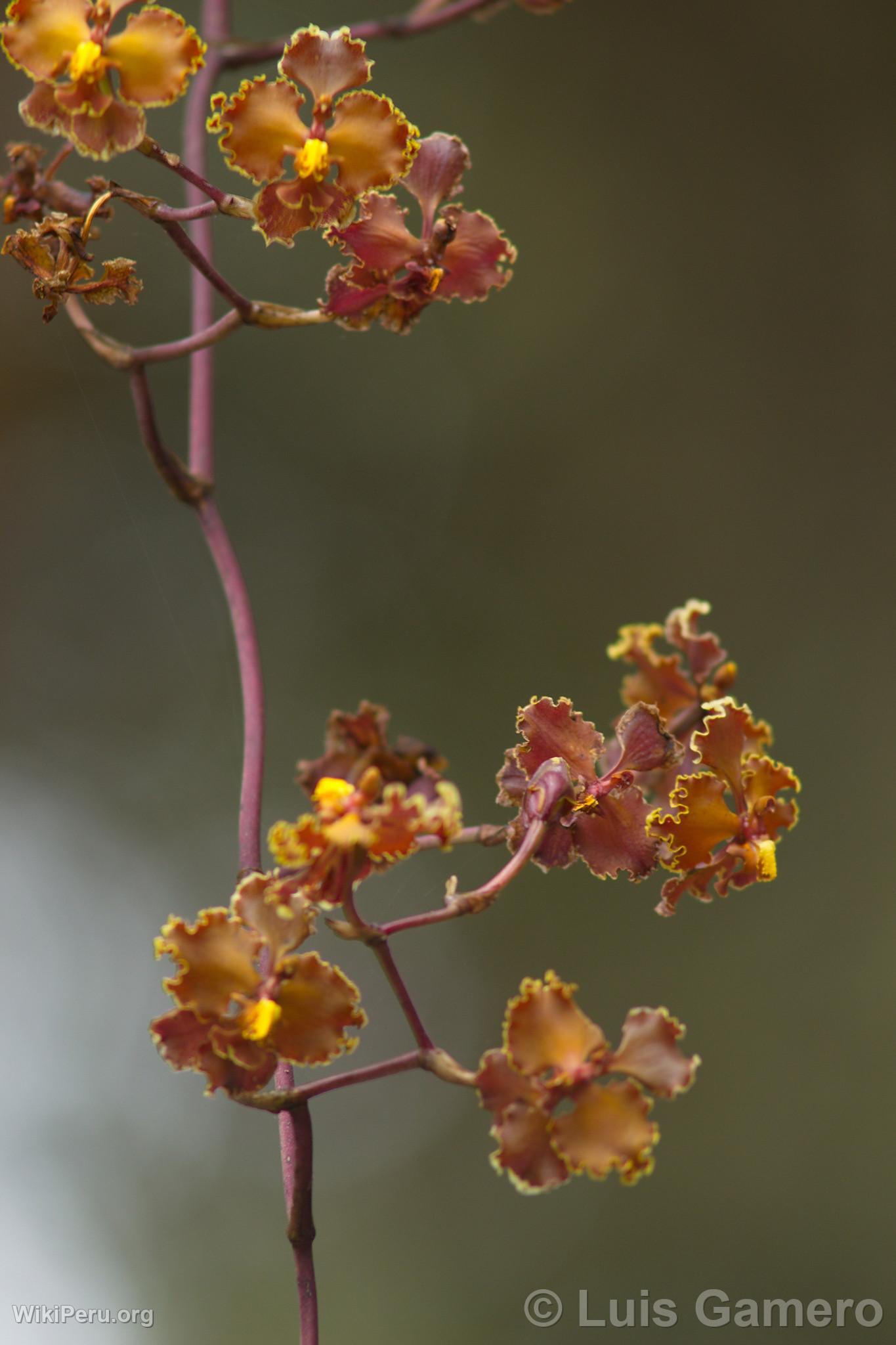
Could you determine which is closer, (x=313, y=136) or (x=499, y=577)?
(x=313, y=136)

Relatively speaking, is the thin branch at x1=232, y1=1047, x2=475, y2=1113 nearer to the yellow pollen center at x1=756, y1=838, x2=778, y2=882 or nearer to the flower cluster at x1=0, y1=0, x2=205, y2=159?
the yellow pollen center at x1=756, y1=838, x2=778, y2=882

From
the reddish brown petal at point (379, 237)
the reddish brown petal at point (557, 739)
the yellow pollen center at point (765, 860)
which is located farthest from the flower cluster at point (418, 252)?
the yellow pollen center at point (765, 860)

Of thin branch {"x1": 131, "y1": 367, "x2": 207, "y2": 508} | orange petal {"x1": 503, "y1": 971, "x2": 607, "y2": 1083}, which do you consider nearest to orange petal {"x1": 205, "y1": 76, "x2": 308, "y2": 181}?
thin branch {"x1": 131, "y1": 367, "x2": 207, "y2": 508}

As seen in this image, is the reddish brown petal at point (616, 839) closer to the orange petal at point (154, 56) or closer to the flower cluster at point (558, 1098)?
the flower cluster at point (558, 1098)

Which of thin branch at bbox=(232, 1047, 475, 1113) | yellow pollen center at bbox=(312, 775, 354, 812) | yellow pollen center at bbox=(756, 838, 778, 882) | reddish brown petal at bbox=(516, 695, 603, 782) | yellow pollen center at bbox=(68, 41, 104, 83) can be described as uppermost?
yellow pollen center at bbox=(68, 41, 104, 83)

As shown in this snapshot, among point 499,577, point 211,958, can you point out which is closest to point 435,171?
point 211,958

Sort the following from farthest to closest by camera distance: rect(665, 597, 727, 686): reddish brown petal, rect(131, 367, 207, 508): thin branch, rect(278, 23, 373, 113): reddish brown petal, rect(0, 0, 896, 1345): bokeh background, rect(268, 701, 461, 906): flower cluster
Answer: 1. rect(0, 0, 896, 1345): bokeh background
2. rect(665, 597, 727, 686): reddish brown petal
3. rect(131, 367, 207, 508): thin branch
4. rect(278, 23, 373, 113): reddish brown petal
5. rect(268, 701, 461, 906): flower cluster

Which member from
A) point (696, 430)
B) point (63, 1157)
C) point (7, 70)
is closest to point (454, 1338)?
point (63, 1157)

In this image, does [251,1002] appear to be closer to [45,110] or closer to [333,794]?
[333,794]

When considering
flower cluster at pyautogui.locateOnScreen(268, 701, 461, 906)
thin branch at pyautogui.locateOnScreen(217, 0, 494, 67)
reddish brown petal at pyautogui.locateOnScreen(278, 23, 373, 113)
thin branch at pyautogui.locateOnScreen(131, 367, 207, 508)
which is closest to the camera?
flower cluster at pyautogui.locateOnScreen(268, 701, 461, 906)
